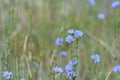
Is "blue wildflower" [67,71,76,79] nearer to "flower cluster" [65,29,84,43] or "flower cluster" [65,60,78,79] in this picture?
"flower cluster" [65,60,78,79]

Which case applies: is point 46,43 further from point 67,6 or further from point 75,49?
point 75,49

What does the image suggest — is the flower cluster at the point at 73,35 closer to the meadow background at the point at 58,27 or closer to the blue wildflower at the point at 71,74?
the blue wildflower at the point at 71,74

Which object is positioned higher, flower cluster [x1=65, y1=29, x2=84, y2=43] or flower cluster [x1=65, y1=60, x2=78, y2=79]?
flower cluster [x1=65, y1=29, x2=84, y2=43]

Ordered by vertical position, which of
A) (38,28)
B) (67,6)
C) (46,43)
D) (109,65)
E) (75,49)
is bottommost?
(75,49)

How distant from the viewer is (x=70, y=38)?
1.79 m

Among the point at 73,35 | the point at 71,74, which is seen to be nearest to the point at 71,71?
the point at 71,74

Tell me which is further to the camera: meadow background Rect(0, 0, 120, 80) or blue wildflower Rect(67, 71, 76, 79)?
meadow background Rect(0, 0, 120, 80)

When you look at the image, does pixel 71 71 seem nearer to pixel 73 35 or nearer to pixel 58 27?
pixel 73 35

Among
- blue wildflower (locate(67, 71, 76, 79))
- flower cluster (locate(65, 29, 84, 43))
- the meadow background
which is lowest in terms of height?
blue wildflower (locate(67, 71, 76, 79))

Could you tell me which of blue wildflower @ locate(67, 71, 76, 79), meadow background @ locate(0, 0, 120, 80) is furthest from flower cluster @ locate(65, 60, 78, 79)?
meadow background @ locate(0, 0, 120, 80)

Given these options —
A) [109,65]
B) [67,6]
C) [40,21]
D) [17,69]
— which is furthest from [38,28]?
[17,69]

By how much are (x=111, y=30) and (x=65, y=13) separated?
0.41 meters

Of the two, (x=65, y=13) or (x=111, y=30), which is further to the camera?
(x=65, y=13)

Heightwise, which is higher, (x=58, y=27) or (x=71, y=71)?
(x=58, y=27)
